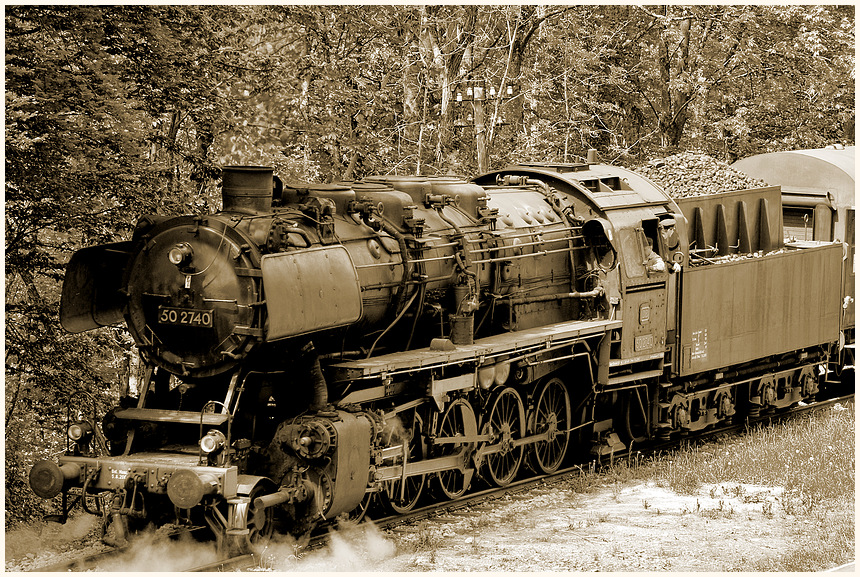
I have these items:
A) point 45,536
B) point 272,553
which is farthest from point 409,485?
point 45,536

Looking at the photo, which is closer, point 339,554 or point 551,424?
point 339,554

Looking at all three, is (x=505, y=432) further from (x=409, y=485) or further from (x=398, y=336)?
(x=398, y=336)

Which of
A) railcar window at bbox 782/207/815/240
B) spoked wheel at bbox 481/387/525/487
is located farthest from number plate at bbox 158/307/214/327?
railcar window at bbox 782/207/815/240

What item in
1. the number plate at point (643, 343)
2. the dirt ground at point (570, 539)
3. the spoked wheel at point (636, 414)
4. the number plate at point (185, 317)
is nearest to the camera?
the dirt ground at point (570, 539)

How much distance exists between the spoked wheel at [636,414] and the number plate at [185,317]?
621cm

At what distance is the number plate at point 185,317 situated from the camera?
9438 millimetres

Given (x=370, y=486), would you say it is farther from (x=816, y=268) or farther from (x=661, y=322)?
(x=816, y=268)

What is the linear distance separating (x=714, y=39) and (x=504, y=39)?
7.30 m

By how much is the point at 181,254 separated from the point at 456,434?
11.7 ft

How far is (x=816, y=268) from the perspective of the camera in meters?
16.0

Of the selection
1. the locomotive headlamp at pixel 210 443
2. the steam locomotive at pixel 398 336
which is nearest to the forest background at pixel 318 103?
the steam locomotive at pixel 398 336

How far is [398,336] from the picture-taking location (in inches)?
437

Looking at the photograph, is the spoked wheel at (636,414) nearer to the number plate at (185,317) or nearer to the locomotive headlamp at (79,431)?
the number plate at (185,317)

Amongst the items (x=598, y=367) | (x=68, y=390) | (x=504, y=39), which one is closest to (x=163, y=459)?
(x=68, y=390)
